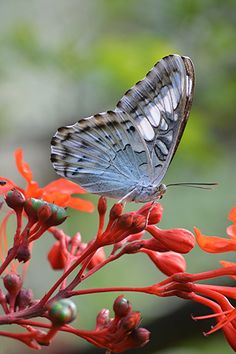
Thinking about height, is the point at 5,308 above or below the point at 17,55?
below

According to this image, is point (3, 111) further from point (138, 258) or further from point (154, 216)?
point (154, 216)

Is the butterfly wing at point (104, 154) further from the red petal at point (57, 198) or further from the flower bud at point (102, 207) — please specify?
the flower bud at point (102, 207)

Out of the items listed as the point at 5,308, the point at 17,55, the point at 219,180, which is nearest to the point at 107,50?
the point at 17,55

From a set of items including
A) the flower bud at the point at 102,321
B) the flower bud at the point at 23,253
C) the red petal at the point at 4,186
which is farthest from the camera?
the red petal at the point at 4,186

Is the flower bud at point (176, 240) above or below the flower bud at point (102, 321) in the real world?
above

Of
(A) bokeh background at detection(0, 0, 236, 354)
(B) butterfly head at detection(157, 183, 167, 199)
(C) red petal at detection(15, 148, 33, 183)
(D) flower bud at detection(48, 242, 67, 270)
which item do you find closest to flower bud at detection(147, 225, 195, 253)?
(B) butterfly head at detection(157, 183, 167, 199)

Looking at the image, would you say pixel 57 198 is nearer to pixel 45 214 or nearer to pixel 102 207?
pixel 102 207

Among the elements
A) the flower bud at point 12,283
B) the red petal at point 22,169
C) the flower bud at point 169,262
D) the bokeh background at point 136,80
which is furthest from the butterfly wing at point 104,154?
the bokeh background at point 136,80
